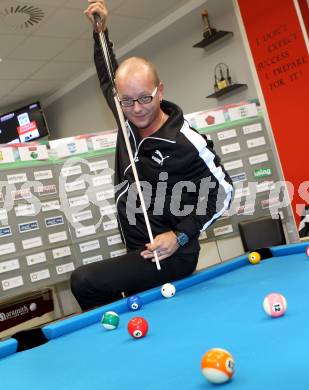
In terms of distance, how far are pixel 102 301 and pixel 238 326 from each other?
3.67 feet

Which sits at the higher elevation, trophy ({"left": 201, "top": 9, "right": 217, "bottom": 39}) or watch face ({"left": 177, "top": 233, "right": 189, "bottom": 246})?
trophy ({"left": 201, "top": 9, "right": 217, "bottom": 39})

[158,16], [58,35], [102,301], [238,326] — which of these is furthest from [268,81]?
[238,326]

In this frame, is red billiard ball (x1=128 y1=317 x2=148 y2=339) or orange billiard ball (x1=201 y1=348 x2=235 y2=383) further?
red billiard ball (x1=128 y1=317 x2=148 y2=339)

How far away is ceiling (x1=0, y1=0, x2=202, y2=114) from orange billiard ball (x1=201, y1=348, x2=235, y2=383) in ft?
14.8

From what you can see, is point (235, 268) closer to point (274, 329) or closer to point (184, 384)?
point (274, 329)

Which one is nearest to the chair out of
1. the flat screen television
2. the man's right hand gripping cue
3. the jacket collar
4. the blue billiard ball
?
the jacket collar

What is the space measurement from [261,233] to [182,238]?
118 cm

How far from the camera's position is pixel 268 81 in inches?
176

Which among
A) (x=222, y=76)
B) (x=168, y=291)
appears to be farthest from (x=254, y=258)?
(x=222, y=76)

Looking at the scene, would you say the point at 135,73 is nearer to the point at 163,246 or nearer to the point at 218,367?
the point at 163,246

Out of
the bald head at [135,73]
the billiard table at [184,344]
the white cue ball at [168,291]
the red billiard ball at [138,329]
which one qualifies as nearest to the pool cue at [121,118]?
the bald head at [135,73]

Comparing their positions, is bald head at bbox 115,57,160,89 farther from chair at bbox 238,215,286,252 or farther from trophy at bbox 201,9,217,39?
trophy at bbox 201,9,217,39

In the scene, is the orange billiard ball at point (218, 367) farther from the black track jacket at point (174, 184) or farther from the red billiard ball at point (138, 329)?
the black track jacket at point (174, 184)

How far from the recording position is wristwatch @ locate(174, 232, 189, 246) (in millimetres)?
2296
